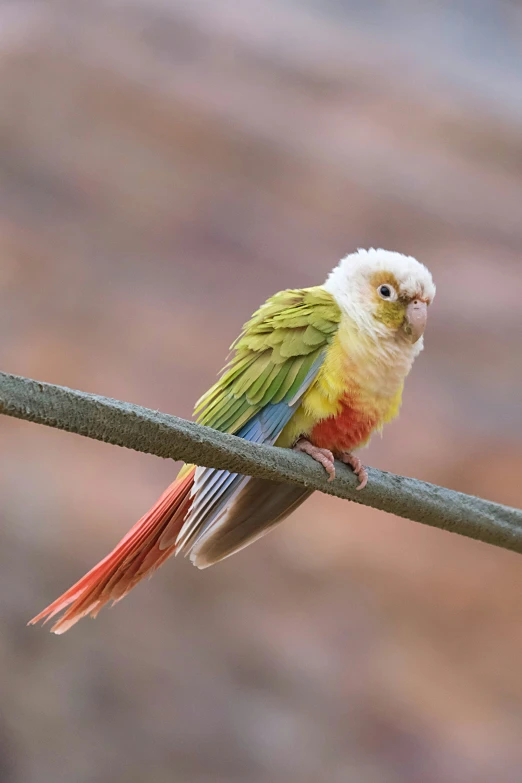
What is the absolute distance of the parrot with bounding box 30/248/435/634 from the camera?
93cm

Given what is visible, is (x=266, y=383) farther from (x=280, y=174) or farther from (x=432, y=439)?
(x=280, y=174)

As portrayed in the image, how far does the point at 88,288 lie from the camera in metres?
2.58

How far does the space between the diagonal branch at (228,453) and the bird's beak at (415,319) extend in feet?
0.58

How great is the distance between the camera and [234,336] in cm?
260

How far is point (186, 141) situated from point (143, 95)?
21 cm

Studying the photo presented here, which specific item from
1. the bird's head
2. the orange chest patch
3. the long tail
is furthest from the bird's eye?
the long tail

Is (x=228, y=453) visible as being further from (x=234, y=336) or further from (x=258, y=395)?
(x=234, y=336)

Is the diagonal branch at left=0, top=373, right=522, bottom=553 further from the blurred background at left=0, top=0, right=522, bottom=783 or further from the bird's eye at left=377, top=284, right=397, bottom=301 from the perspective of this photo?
the blurred background at left=0, top=0, right=522, bottom=783

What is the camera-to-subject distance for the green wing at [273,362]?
0.97 meters

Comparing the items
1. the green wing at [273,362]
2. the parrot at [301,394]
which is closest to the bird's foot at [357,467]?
the parrot at [301,394]

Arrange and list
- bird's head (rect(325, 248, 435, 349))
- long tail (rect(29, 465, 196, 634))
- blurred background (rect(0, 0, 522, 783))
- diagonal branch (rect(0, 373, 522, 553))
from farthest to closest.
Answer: blurred background (rect(0, 0, 522, 783))
bird's head (rect(325, 248, 435, 349))
long tail (rect(29, 465, 196, 634))
diagonal branch (rect(0, 373, 522, 553))

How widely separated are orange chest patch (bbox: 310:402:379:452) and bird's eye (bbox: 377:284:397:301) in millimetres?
142

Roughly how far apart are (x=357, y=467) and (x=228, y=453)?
11.0 inches

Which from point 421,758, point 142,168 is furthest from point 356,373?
point 142,168
